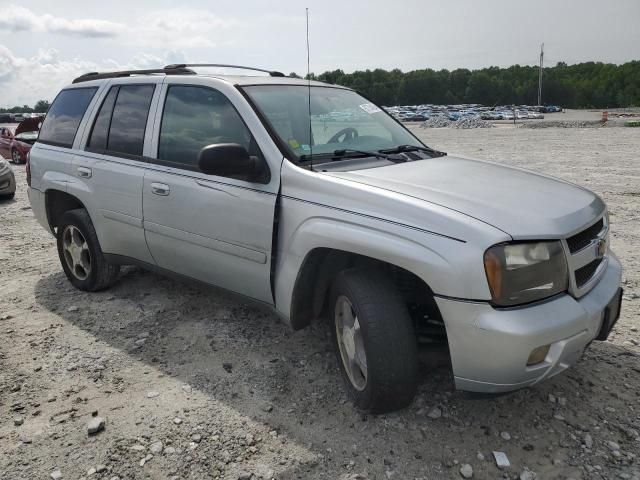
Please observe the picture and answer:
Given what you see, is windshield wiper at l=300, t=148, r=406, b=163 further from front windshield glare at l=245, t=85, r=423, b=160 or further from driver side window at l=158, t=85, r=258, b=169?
driver side window at l=158, t=85, r=258, b=169

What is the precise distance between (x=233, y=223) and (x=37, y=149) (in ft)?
9.13

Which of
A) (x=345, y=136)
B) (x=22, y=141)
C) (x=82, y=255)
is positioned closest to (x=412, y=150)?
(x=345, y=136)

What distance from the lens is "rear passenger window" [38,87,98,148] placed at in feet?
15.5

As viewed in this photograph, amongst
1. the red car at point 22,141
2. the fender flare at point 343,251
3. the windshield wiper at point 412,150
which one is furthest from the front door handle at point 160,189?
the red car at point 22,141

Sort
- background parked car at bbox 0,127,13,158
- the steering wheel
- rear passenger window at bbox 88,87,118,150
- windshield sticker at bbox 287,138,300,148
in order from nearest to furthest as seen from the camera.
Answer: windshield sticker at bbox 287,138,300,148
the steering wheel
rear passenger window at bbox 88,87,118,150
background parked car at bbox 0,127,13,158

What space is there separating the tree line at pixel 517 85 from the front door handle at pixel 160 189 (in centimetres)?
10112

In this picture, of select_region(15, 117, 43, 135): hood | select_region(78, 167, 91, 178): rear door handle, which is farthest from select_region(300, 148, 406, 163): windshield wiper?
select_region(15, 117, 43, 135): hood

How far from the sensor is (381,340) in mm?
2668

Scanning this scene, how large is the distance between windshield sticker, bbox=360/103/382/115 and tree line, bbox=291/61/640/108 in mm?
100333

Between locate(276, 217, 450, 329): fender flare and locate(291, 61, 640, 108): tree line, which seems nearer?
locate(276, 217, 450, 329): fender flare

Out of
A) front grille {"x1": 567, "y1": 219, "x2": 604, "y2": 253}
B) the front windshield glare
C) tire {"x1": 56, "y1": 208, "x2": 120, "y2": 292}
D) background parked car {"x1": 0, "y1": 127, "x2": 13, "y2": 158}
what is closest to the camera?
front grille {"x1": 567, "y1": 219, "x2": 604, "y2": 253}

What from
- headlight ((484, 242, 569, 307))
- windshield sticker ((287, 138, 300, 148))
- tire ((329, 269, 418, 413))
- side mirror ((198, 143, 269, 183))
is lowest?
tire ((329, 269, 418, 413))

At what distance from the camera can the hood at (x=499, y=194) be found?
2.51m

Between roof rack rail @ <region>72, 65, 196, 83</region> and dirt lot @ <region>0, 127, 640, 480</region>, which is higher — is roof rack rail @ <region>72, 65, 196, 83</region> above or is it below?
above
